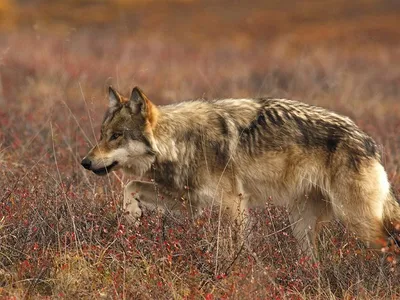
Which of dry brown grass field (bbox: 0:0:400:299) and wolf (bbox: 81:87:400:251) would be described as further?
wolf (bbox: 81:87:400:251)

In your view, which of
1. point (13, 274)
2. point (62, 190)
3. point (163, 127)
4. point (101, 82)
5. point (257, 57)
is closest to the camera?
point (13, 274)

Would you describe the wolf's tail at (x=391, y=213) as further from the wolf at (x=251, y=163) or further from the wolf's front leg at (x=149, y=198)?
the wolf's front leg at (x=149, y=198)

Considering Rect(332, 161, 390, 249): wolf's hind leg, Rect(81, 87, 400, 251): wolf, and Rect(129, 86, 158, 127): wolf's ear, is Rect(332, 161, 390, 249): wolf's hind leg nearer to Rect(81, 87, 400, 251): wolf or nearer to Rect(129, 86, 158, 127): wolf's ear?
Rect(81, 87, 400, 251): wolf

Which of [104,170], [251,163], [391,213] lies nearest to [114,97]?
[104,170]

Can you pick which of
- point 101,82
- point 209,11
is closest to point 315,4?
point 209,11

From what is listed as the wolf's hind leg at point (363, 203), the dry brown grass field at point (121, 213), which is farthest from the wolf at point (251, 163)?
the dry brown grass field at point (121, 213)

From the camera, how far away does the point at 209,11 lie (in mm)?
31781

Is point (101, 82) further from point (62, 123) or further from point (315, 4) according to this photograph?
point (315, 4)

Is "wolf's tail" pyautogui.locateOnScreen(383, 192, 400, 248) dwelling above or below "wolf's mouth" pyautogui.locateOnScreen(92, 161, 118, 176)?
below

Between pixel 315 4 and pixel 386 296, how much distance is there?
27.6 m

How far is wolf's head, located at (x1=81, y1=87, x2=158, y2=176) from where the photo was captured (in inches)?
225

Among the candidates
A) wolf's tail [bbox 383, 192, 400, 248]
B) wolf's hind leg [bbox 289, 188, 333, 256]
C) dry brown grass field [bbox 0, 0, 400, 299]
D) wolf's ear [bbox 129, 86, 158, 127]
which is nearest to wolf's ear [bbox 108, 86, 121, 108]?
wolf's ear [bbox 129, 86, 158, 127]

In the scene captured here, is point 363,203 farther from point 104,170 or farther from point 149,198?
point 104,170

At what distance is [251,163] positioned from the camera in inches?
237
